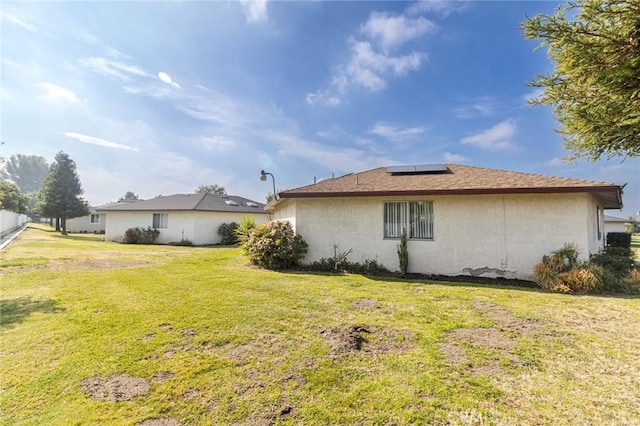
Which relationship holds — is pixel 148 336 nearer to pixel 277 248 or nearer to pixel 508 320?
pixel 508 320

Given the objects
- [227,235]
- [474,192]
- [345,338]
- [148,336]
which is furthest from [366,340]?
[227,235]

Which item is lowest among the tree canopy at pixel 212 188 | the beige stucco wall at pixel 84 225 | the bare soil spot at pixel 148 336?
the bare soil spot at pixel 148 336

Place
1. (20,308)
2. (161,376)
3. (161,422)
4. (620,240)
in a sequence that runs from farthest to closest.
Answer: (620,240), (20,308), (161,376), (161,422)

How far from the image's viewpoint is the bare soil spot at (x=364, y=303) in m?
5.70

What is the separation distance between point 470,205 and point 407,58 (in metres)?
6.96

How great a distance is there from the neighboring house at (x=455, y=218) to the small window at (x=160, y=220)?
14.8 m

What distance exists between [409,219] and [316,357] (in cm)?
693

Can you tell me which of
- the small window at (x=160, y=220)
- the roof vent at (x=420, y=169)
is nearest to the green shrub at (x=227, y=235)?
the small window at (x=160, y=220)

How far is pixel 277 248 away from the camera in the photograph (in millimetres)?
10023

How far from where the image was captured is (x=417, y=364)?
10.9ft

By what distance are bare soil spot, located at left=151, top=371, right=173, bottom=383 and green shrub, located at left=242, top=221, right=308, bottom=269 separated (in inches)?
267

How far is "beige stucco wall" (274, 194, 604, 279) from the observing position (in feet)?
27.0

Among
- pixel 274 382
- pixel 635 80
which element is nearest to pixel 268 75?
pixel 635 80

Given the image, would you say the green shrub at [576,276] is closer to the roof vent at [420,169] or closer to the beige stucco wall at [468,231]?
the beige stucco wall at [468,231]
